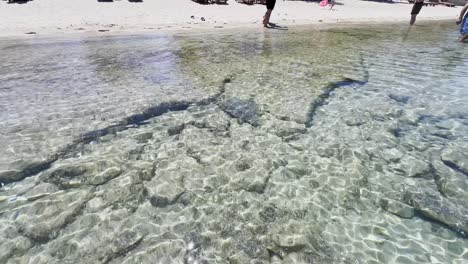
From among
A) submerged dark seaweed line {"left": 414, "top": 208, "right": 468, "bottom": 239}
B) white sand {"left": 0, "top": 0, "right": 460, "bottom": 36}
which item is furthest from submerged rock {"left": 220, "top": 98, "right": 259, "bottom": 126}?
white sand {"left": 0, "top": 0, "right": 460, "bottom": 36}

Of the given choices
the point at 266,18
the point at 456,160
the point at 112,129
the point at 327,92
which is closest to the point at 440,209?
the point at 456,160

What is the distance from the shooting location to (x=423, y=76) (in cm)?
1154

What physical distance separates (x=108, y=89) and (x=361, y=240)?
28.4 ft

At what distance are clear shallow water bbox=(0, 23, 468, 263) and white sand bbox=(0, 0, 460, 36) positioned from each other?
10.8m

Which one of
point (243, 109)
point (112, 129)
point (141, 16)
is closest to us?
point (112, 129)

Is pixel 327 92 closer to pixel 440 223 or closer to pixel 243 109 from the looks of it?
pixel 243 109

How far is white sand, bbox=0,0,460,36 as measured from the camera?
2064 centimetres

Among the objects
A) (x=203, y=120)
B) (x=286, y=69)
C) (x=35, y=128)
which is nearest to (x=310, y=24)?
(x=286, y=69)

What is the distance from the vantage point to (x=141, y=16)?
80.2 ft

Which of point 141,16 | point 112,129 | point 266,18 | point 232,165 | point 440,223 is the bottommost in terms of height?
point 440,223

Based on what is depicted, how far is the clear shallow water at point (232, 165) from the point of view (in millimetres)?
4270

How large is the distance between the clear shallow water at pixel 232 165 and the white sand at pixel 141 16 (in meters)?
10.8

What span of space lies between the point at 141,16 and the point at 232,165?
73.9ft

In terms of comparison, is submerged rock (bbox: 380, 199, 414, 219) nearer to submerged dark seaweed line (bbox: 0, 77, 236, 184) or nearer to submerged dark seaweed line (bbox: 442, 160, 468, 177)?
submerged dark seaweed line (bbox: 442, 160, 468, 177)
